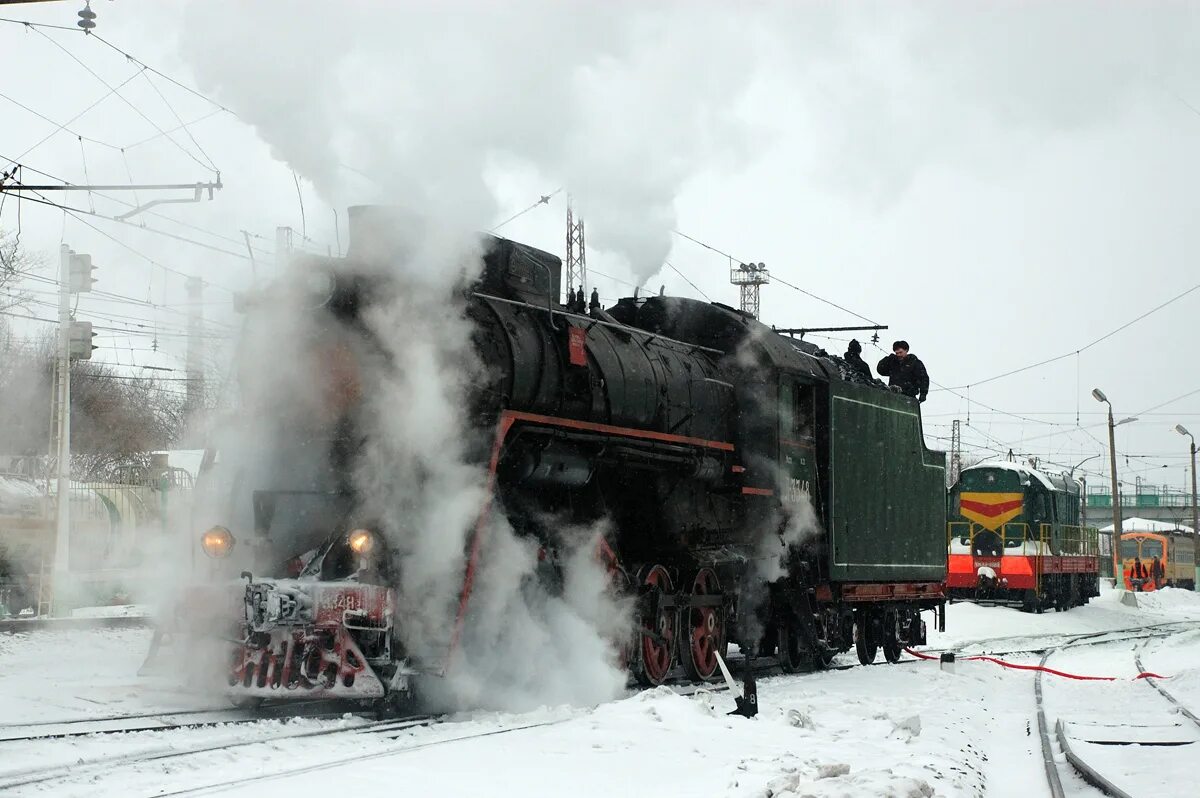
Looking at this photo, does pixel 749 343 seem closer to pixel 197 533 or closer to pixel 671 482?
pixel 671 482

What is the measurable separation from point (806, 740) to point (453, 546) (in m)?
2.86

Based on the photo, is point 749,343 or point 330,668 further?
point 749,343

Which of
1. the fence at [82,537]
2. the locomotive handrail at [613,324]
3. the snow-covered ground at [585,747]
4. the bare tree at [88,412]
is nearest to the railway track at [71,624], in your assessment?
the fence at [82,537]

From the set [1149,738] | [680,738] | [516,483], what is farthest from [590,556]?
[1149,738]

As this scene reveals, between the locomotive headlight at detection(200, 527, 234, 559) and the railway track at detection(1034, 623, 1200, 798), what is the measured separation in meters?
5.94

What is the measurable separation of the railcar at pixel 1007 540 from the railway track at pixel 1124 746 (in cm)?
1537

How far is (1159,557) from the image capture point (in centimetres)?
5169

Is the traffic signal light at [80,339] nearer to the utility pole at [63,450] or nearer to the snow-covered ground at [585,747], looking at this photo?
the utility pole at [63,450]

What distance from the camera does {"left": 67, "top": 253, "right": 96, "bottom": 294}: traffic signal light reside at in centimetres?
1962

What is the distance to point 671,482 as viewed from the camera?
11.9 meters

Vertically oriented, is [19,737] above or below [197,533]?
below

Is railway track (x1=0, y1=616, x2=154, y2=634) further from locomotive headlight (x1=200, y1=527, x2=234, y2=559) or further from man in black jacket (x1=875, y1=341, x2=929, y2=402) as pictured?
man in black jacket (x1=875, y1=341, x2=929, y2=402)

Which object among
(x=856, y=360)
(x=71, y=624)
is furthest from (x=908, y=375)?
(x=71, y=624)

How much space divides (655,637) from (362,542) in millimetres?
3771
